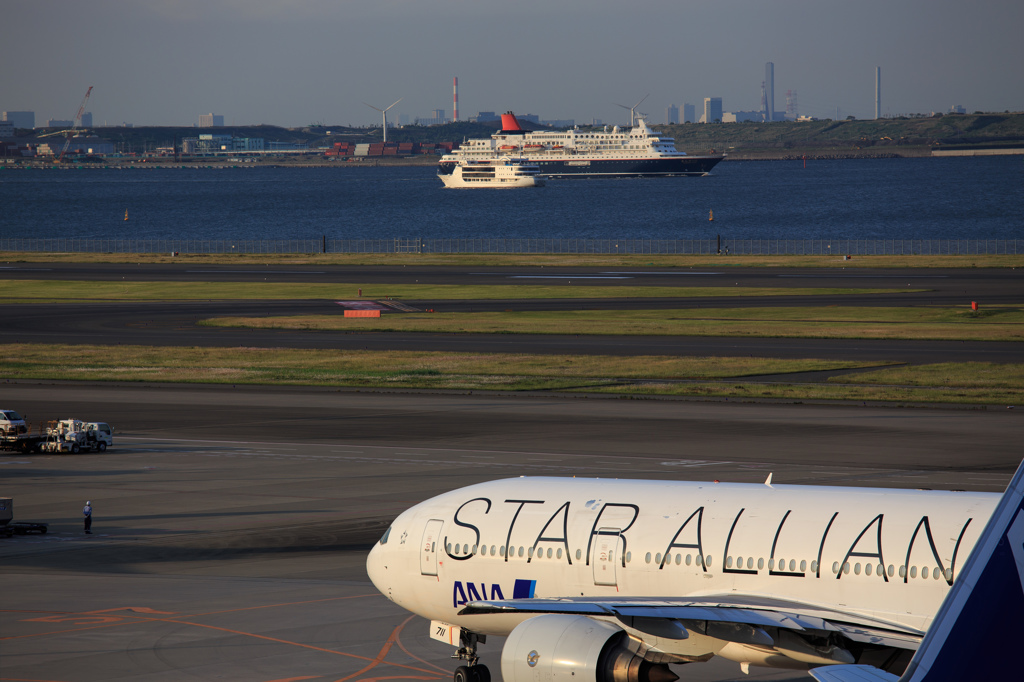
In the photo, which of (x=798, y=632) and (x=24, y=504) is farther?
(x=24, y=504)

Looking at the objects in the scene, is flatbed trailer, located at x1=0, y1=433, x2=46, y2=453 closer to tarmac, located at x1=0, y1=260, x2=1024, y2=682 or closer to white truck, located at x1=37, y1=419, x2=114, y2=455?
white truck, located at x1=37, y1=419, x2=114, y2=455

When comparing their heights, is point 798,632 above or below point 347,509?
above

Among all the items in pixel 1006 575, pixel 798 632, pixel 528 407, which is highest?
pixel 1006 575

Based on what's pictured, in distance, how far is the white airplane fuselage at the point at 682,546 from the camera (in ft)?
69.4

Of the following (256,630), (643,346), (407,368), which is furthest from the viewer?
(643,346)

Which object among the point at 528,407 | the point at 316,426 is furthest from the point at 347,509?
the point at 528,407

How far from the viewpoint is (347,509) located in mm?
46844

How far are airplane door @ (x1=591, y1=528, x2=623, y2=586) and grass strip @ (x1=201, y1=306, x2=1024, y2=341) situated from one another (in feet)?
238

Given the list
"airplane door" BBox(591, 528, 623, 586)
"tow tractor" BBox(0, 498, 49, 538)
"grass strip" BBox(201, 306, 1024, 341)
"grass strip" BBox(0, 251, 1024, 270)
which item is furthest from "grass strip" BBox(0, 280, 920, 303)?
"airplane door" BBox(591, 528, 623, 586)

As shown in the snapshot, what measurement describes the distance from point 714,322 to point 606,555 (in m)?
79.8

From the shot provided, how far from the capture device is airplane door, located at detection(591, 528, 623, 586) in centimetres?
2342

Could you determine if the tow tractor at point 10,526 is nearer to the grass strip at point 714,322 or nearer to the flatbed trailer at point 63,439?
the flatbed trailer at point 63,439

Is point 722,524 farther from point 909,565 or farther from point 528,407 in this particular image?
point 528,407

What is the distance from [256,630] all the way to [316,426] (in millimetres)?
35089
